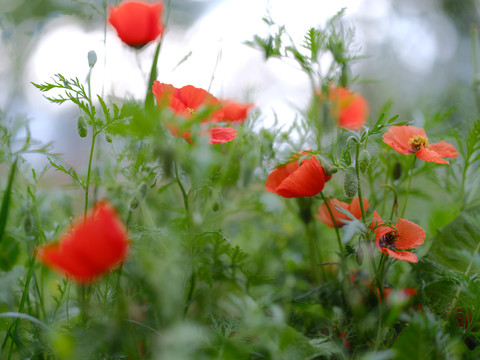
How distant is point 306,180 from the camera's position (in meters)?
0.56

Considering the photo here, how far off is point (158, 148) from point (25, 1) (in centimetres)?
339

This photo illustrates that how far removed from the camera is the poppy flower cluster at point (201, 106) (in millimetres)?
514

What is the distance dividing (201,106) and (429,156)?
12.6 inches

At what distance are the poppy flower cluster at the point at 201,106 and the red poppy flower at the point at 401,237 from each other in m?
0.23

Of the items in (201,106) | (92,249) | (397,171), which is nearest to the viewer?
(92,249)

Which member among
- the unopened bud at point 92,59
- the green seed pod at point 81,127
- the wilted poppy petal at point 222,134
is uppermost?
the unopened bud at point 92,59

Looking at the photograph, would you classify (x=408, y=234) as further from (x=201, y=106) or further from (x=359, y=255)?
(x=201, y=106)

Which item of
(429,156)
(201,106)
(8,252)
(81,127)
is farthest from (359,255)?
(8,252)

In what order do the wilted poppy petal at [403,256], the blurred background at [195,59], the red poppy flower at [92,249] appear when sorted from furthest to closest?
the blurred background at [195,59] < the wilted poppy petal at [403,256] < the red poppy flower at [92,249]

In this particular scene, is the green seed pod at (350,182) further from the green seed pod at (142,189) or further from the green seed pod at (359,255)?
the green seed pod at (142,189)

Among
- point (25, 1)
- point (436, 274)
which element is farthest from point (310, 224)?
point (25, 1)

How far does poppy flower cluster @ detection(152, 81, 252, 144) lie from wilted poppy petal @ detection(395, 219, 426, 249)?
0.26 meters

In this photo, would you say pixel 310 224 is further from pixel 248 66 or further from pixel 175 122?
pixel 248 66

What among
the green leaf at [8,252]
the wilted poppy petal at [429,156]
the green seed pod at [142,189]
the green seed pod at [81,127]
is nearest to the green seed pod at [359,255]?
the wilted poppy petal at [429,156]
